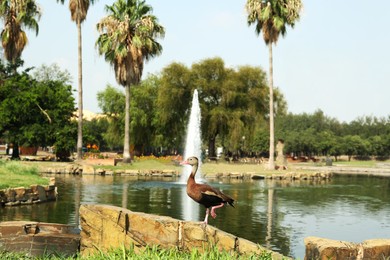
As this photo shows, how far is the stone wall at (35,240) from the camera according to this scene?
35.4ft

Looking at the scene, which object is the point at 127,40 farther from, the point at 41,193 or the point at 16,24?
the point at 41,193

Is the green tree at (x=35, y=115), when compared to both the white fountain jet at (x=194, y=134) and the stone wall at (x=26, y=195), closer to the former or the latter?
the white fountain jet at (x=194, y=134)

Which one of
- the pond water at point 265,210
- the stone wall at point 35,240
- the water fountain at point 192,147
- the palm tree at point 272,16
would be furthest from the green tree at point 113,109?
the stone wall at point 35,240

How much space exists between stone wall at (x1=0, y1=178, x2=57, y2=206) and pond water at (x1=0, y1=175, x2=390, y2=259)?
0.48 m

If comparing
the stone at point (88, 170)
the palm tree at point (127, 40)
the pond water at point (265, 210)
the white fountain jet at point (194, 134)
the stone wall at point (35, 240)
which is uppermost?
the palm tree at point (127, 40)

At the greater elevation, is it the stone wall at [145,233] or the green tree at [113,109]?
the green tree at [113,109]

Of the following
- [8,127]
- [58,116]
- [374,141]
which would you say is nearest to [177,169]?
[58,116]

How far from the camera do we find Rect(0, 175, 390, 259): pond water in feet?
52.9

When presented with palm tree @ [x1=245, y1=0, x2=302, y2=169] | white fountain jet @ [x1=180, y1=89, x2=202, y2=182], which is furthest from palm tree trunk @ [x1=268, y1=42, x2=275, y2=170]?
white fountain jet @ [x1=180, y1=89, x2=202, y2=182]

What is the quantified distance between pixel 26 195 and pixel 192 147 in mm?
31026

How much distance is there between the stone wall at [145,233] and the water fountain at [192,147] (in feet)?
27.6

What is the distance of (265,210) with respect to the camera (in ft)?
69.1

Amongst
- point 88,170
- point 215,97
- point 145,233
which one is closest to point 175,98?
point 215,97

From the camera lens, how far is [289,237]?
15336mm
